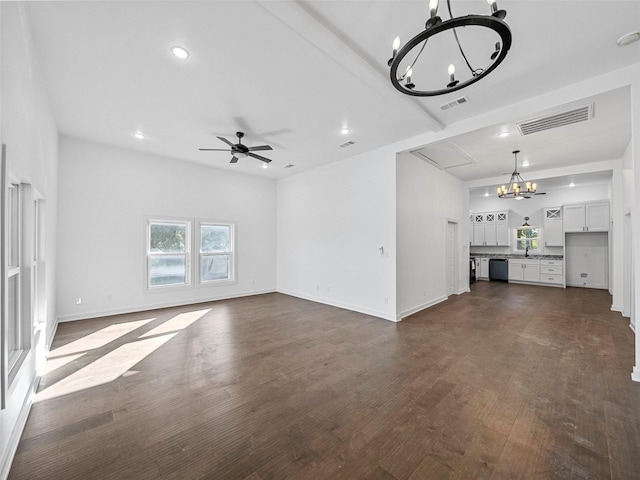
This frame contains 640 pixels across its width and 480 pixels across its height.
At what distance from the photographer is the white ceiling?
216cm

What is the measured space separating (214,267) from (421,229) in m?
5.03

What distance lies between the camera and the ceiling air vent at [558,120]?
11.6 ft

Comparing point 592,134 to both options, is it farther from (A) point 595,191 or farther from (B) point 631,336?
(A) point 595,191

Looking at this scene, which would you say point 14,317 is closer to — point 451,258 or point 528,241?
point 451,258

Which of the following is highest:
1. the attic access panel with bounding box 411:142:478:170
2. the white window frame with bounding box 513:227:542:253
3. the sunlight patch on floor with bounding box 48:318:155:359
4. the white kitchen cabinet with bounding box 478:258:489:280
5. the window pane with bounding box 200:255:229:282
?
the attic access panel with bounding box 411:142:478:170

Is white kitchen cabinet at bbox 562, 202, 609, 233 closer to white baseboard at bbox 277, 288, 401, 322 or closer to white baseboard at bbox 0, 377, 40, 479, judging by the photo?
white baseboard at bbox 277, 288, 401, 322

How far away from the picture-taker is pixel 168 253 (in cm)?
586

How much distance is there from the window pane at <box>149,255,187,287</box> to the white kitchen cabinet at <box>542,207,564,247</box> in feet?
36.5

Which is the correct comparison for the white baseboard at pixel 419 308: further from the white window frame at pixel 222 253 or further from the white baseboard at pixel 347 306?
the white window frame at pixel 222 253

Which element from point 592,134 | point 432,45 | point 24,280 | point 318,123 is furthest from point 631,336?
point 24,280

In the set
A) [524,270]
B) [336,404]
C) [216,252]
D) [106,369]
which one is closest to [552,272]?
[524,270]

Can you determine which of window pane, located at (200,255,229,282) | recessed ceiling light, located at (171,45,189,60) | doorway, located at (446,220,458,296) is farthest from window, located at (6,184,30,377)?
doorway, located at (446,220,458,296)

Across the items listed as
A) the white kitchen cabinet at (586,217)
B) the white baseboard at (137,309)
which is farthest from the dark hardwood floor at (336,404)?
the white kitchen cabinet at (586,217)

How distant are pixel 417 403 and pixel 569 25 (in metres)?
3.57
